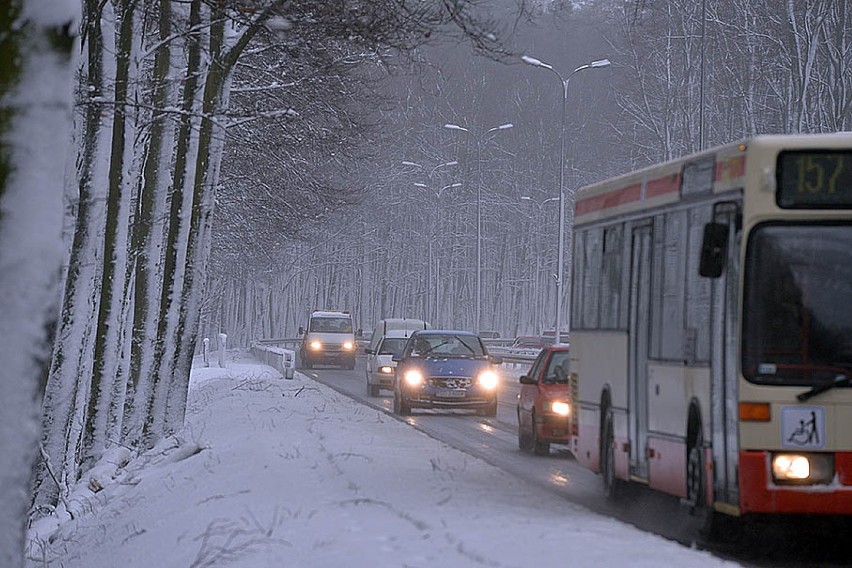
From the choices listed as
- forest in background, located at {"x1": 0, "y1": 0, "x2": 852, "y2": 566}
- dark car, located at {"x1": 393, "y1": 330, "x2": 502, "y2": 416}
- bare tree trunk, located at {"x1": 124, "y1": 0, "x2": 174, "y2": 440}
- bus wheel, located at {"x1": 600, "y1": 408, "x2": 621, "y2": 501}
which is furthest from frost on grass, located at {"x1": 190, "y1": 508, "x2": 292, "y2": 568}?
dark car, located at {"x1": 393, "y1": 330, "x2": 502, "y2": 416}

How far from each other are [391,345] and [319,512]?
29.8 metres

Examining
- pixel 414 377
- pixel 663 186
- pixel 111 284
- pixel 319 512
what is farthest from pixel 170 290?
pixel 319 512

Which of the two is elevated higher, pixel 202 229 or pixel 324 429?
pixel 202 229

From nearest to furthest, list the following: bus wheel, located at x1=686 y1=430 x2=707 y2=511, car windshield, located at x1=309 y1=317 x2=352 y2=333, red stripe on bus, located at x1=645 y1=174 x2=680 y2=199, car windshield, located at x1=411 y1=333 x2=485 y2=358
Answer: bus wheel, located at x1=686 y1=430 x2=707 y2=511, red stripe on bus, located at x1=645 y1=174 x2=680 y2=199, car windshield, located at x1=411 y1=333 x2=485 y2=358, car windshield, located at x1=309 y1=317 x2=352 y2=333

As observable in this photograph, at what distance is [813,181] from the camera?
36.1ft

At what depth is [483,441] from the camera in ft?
79.5

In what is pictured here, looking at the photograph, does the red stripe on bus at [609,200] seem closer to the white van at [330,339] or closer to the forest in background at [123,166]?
the forest in background at [123,166]

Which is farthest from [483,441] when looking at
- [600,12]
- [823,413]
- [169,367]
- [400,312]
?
[400,312]

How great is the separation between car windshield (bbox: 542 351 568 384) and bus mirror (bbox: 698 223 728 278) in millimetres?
10688

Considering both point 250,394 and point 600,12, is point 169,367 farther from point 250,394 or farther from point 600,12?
point 600,12

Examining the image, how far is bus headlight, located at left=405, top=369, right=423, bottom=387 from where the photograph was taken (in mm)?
30328

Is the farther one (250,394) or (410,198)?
(410,198)

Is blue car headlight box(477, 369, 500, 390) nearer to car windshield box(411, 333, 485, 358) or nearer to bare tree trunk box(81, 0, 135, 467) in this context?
car windshield box(411, 333, 485, 358)

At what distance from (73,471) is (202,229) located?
194 inches
